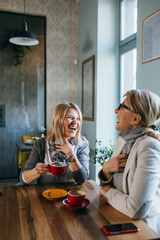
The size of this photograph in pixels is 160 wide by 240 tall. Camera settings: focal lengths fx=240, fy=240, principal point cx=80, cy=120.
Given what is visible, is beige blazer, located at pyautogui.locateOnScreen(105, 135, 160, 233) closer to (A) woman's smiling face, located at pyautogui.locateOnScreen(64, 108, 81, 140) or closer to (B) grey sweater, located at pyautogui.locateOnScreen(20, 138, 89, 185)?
(B) grey sweater, located at pyautogui.locateOnScreen(20, 138, 89, 185)

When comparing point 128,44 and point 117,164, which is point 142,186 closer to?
point 117,164

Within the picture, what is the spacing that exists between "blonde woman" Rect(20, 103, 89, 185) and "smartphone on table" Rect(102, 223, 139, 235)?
25.8 inches

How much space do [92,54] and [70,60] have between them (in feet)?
2.97

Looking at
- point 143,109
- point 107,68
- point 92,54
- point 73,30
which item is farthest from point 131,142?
point 73,30

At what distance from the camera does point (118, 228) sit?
1.00 meters

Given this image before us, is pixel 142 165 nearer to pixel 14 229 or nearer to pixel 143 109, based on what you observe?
pixel 143 109

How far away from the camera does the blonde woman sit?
1.68 metres

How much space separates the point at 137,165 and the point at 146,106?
0.34m

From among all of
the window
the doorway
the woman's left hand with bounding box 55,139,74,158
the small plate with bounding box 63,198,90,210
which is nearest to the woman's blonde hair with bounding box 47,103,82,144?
the woman's left hand with bounding box 55,139,74,158

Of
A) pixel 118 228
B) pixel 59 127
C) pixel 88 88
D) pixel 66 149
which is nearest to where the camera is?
pixel 118 228

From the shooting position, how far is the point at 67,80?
15.1 feet

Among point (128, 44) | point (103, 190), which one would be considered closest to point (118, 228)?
point (103, 190)

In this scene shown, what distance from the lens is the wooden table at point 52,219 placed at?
3.13ft

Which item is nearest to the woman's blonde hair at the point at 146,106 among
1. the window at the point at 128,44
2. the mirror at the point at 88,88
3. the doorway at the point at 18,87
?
the window at the point at 128,44
